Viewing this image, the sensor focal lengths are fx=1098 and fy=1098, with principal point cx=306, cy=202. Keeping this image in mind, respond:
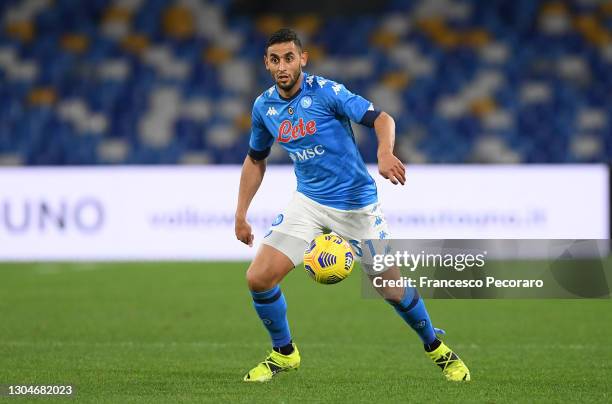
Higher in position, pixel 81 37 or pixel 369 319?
pixel 81 37

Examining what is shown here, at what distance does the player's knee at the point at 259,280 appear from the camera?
657cm

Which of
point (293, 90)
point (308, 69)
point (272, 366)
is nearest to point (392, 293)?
point (272, 366)

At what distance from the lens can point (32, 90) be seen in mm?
20609

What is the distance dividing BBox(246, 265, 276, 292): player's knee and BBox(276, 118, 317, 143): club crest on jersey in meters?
0.81

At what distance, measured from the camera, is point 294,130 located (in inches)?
260

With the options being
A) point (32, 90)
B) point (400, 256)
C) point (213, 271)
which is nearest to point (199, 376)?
point (400, 256)

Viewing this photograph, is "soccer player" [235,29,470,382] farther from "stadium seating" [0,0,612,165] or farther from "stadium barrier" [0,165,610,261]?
"stadium seating" [0,0,612,165]

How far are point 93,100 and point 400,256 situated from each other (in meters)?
14.4

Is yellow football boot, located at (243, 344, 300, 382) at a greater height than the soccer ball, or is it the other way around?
the soccer ball

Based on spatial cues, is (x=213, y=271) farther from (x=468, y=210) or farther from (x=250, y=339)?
(x=250, y=339)

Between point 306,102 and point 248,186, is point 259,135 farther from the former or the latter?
point 306,102

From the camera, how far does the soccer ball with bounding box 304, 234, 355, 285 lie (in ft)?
20.7

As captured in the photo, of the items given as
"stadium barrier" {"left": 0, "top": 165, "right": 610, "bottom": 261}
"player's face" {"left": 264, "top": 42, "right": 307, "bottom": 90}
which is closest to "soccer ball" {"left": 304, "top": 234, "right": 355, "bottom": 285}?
"player's face" {"left": 264, "top": 42, "right": 307, "bottom": 90}

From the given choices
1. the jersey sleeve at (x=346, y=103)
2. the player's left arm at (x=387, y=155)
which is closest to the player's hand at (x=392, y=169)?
the player's left arm at (x=387, y=155)
